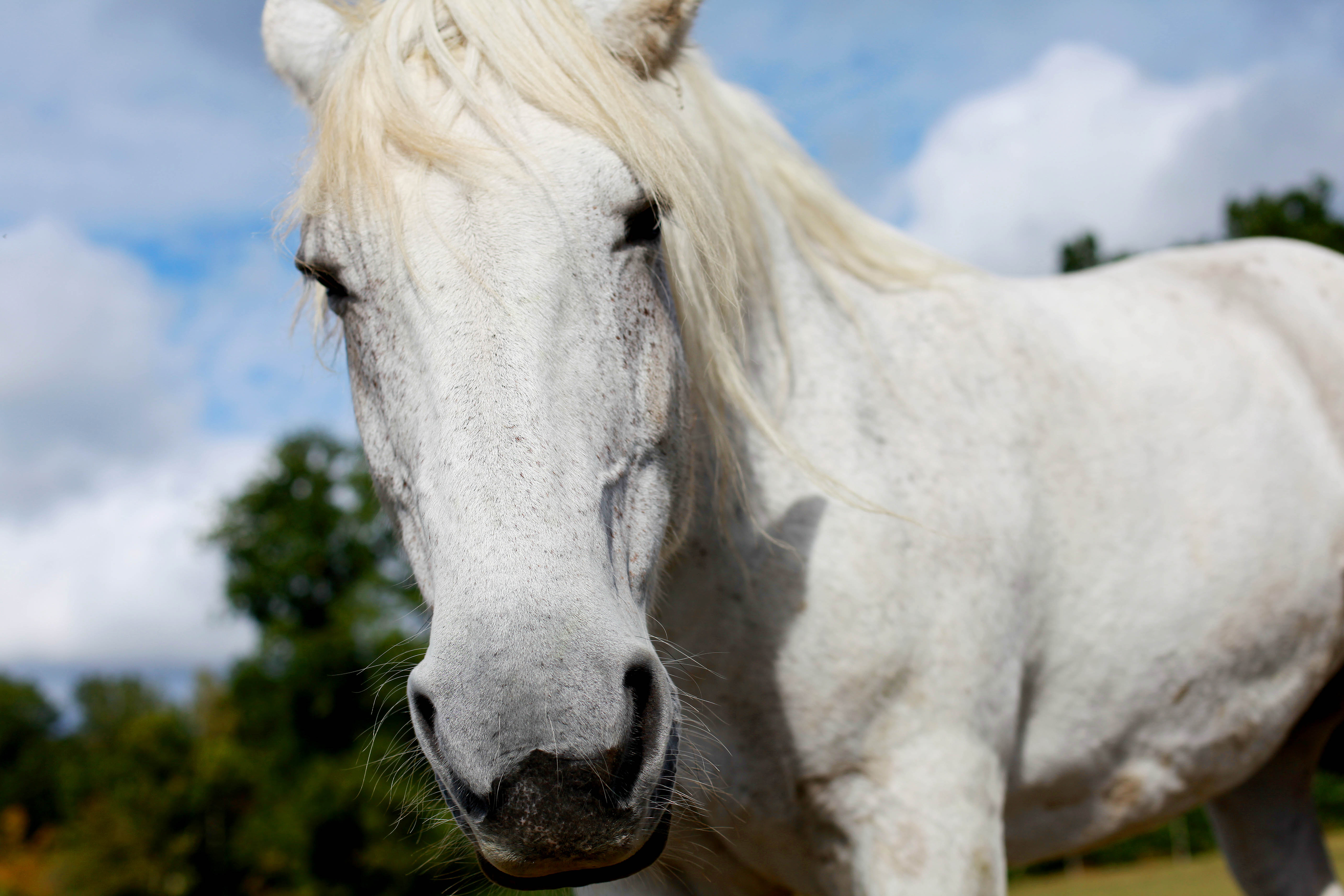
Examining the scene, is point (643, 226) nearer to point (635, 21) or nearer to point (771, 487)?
point (635, 21)

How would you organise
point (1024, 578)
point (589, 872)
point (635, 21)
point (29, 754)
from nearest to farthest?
point (589, 872), point (635, 21), point (1024, 578), point (29, 754)

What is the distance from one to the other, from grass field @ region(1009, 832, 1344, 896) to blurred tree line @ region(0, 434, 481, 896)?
1260 centimetres

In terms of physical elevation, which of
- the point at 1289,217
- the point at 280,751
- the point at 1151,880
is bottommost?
the point at 280,751

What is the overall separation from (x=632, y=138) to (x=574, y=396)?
1.68 feet

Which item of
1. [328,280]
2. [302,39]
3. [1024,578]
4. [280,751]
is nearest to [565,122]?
[328,280]

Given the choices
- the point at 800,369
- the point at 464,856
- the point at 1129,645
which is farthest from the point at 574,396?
the point at 1129,645

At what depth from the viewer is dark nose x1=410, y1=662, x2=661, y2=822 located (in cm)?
120

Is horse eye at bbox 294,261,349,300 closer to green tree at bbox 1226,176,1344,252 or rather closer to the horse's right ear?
the horse's right ear

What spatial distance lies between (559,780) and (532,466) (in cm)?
43

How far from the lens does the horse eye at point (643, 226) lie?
169 centimetres

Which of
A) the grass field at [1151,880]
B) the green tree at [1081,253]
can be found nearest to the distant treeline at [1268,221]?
the green tree at [1081,253]

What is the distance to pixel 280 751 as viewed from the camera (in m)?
27.8

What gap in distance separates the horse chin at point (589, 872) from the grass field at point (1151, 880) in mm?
5607

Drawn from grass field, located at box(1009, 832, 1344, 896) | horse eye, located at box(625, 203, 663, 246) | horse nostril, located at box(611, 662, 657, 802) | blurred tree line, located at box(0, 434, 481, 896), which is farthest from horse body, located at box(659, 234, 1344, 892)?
blurred tree line, located at box(0, 434, 481, 896)
